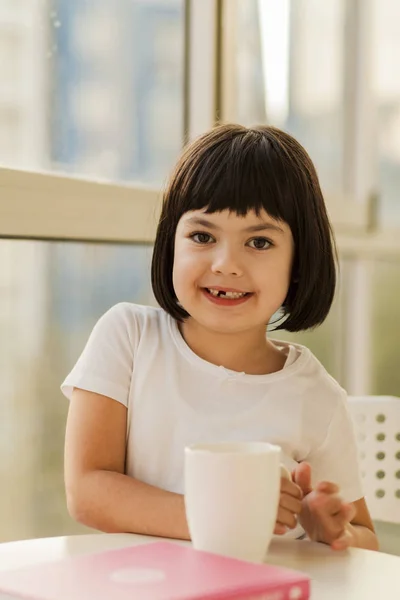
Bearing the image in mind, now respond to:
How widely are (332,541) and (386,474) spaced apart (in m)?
0.53

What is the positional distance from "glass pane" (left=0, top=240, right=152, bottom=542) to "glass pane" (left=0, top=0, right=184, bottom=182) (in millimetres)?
153

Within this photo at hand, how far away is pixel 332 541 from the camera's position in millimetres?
916

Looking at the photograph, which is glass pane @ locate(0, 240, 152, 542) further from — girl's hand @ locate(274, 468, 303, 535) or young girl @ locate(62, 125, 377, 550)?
girl's hand @ locate(274, 468, 303, 535)

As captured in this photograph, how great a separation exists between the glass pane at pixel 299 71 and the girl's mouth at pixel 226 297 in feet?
3.73

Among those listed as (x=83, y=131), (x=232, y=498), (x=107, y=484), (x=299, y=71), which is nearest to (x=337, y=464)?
(x=107, y=484)

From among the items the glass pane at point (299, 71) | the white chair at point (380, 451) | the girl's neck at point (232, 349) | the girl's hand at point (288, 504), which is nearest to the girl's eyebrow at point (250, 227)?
the girl's neck at point (232, 349)

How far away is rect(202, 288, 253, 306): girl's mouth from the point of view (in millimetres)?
1117

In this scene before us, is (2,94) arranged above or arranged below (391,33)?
below

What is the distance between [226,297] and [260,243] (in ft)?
0.24

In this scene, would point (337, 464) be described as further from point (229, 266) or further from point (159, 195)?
point (159, 195)

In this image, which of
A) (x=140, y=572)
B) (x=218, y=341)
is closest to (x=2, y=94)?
(x=218, y=341)

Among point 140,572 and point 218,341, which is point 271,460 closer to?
point 140,572

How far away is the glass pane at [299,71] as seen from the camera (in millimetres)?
2291

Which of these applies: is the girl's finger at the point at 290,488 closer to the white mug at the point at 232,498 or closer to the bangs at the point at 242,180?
the white mug at the point at 232,498
